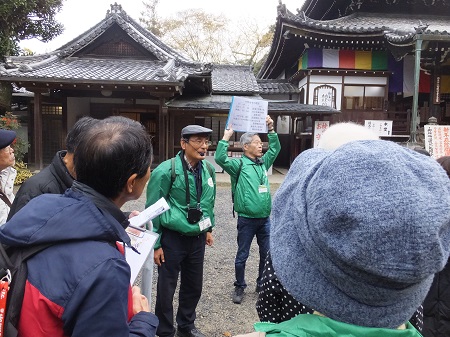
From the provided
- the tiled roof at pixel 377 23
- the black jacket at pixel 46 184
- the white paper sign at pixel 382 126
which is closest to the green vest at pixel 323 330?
the black jacket at pixel 46 184

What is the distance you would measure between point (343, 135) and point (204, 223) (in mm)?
1884

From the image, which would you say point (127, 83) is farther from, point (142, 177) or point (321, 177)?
point (321, 177)

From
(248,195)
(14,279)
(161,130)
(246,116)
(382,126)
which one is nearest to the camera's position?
(14,279)

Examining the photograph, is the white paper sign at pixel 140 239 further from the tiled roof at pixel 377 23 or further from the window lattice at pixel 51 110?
the window lattice at pixel 51 110

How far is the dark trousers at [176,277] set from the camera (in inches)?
111

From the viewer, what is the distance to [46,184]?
79.5 inches

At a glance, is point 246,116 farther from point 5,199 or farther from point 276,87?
point 276,87

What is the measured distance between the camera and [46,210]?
1.03 meters

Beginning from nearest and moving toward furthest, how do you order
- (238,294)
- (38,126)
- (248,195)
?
1. (248,195)
2. (238,294)
3. (38,126)

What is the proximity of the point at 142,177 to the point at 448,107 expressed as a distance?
15036mm

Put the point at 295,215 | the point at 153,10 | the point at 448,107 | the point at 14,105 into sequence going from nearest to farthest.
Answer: the point at 295,215, the point at 448,107, the point at 14,105, the point at 153,10

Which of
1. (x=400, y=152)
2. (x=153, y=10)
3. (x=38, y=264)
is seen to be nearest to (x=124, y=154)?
(x=38, y=264)

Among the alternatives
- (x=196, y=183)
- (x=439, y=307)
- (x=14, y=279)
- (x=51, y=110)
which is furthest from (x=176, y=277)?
(x=51, y=110)

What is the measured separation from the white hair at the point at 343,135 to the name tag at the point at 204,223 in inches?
69.5
